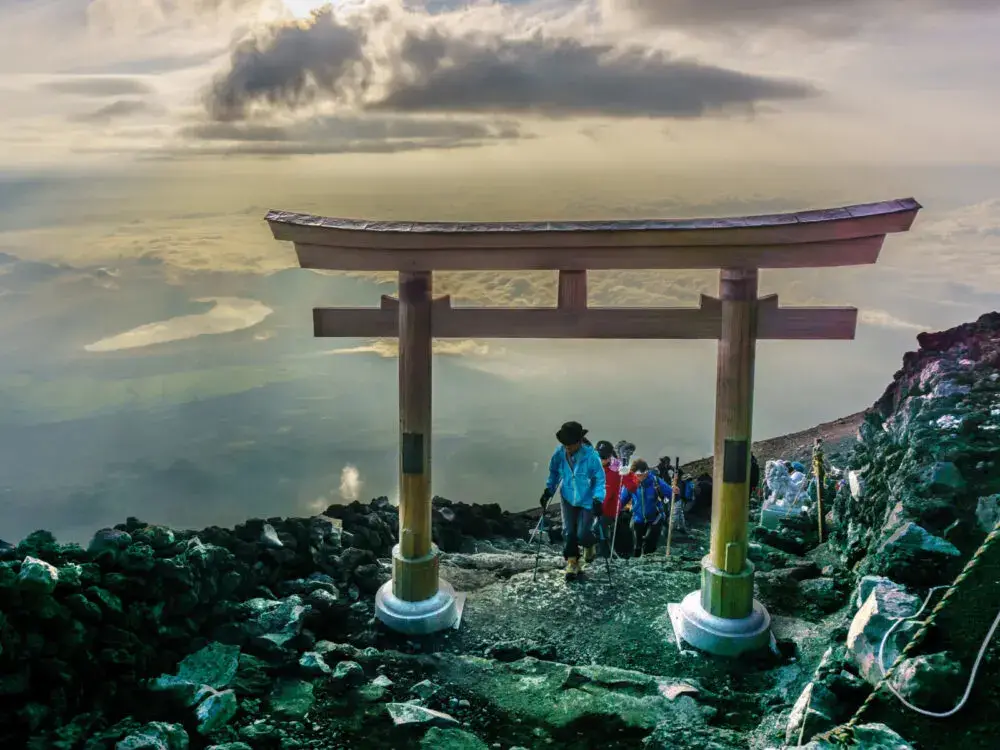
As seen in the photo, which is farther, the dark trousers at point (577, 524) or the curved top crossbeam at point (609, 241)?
the dark trousers at point (577, 524)

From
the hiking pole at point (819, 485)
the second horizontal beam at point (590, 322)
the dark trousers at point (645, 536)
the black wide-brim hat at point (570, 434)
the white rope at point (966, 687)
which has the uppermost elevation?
the second horizontal beam at point (590, 322)

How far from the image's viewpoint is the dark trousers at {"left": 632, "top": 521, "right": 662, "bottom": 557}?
925cm

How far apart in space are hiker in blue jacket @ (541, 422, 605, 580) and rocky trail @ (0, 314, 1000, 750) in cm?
69

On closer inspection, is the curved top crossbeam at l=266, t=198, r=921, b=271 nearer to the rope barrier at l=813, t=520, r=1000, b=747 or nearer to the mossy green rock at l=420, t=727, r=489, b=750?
the rope barrier at l=813, t=520, r=1000, b=747

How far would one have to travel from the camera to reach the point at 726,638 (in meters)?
6.61

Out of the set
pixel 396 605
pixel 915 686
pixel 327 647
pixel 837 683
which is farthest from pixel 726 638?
pixel 327 647

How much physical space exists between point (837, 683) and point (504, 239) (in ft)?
13.6

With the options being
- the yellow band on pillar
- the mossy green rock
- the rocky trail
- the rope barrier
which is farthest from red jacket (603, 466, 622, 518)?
the rope barrier

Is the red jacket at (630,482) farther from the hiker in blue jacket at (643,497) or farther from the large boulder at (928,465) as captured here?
the large boulder at (928,465)

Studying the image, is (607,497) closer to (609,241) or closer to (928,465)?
(928,465)

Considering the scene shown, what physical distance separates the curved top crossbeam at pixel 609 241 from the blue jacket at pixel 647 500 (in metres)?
3.23

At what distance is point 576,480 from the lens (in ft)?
25.0

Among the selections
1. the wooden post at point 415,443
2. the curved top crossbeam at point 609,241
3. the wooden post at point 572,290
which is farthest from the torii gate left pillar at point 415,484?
the wooden post at point 572,290

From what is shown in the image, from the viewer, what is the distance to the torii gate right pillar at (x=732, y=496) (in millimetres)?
6539
